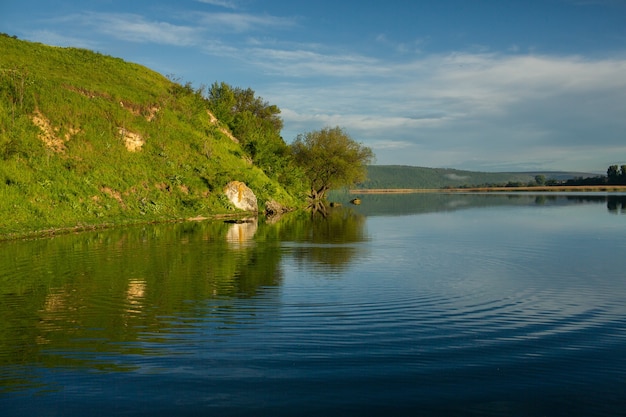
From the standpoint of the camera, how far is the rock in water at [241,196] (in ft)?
228

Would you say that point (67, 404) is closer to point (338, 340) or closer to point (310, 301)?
point (338, 340)

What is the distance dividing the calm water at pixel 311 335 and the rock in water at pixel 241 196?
1614 inches

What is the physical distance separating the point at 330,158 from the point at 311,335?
322ft

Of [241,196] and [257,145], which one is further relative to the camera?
[257,145]

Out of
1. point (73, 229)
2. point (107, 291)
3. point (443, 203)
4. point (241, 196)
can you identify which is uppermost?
point (241, 196)

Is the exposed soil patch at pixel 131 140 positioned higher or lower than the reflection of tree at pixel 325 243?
higher

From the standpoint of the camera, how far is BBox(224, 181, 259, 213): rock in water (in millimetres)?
69594

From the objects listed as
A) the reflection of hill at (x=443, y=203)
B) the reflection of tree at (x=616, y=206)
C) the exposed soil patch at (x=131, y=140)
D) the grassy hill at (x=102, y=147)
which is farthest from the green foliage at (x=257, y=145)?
the reflection of tree at (x=616, y=206)

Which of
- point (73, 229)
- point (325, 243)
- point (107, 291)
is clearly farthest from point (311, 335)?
point (73, 229)

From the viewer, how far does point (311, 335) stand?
1341 centimetres

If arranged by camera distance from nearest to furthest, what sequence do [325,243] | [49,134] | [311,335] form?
[311,335] → [325,243] → [49,134]

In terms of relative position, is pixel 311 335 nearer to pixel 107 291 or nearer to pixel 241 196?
pixel 107 291

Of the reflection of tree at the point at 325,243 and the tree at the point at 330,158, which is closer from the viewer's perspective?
the reflection of tree at the point at 325,243

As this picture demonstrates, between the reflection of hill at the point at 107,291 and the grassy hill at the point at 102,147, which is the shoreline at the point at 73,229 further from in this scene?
the reflection of hill at the point at 107,291
